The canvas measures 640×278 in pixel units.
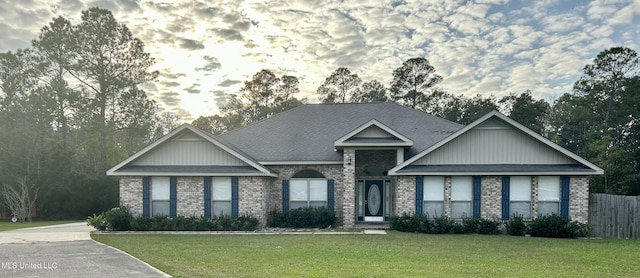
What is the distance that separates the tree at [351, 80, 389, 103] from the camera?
→ 45.0 metres

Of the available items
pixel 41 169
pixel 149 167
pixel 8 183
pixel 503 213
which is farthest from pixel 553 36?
pixel 8 183

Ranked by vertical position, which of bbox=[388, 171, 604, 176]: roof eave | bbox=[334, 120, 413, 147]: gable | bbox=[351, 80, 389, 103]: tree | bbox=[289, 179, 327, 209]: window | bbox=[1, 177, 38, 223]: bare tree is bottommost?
bbox=[1, 177, 38, 223]: bare tree

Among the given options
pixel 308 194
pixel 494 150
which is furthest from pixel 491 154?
pixel 308 194

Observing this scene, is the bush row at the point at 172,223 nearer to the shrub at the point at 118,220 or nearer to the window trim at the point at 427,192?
the shrub at the point at 118,220

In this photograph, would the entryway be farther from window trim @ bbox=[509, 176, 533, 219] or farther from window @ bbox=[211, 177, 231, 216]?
window @ bbox=[211, 177, 231, 216]

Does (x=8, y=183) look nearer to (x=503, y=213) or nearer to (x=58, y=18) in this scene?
(x=58, y=18)

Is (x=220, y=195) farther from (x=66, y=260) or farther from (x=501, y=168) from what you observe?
(x=501, y=168)

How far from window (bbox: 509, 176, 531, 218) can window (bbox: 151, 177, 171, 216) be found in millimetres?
14820

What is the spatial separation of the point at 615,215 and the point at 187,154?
18012 millimetres

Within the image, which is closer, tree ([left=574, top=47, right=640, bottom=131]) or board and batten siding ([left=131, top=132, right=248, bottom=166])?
board and batten siding ([left=131, top=132, right=248, bottom=166])

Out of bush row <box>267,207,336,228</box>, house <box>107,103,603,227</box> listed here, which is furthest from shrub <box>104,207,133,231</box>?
bush row <box>267,207,336,228</box>

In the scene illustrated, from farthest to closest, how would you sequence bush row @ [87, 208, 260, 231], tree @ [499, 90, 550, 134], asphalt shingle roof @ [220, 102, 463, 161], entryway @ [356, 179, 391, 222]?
1. tree @ [499, 90, 550, 134]
2. entryway @ [356, 179, 391, 222]
3. asphalt shingle roof @ [220, 102, 463, 161]
4. bush row @ [87, 208, 260, 231]

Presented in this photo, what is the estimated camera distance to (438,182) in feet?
56.1

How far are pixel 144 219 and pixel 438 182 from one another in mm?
12717
